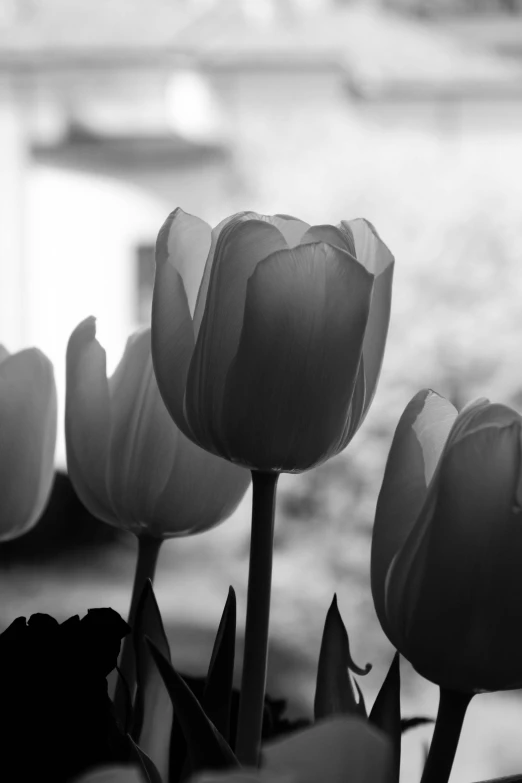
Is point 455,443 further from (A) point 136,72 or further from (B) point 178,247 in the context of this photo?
(A) point 136,72

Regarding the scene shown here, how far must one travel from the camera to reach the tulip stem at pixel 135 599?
0.24 m

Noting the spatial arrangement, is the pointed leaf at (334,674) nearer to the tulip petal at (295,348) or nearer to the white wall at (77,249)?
the tulip petal at (295,348)

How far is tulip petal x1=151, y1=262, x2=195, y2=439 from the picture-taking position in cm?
20

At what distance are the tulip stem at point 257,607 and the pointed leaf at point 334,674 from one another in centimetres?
2

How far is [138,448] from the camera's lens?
0.76 feet

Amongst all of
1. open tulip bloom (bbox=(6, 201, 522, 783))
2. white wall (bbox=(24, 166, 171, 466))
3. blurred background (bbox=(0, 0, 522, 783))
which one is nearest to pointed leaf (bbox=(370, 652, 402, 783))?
open tulip bloom (bbox=(6, 201, 522, 783))

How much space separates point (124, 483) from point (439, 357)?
252 centimetres

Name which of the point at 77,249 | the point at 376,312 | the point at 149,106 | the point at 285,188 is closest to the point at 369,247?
the point at 376,312

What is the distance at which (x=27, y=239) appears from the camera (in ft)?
13.8

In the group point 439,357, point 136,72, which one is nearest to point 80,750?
point 439,357

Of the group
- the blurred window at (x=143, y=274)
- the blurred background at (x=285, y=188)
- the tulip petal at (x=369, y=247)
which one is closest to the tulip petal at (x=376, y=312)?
the tulip petal at (x=369, y=247)

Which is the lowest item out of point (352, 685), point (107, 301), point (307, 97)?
point (107, 301)

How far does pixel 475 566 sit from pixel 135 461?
9 cm

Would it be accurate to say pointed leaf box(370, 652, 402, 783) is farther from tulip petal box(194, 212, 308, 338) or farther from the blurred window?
the blurred window
